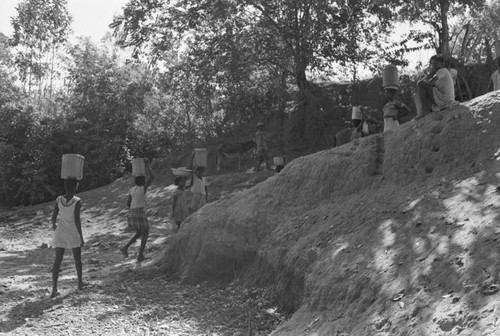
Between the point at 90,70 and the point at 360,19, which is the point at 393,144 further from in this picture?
the point at 90,70

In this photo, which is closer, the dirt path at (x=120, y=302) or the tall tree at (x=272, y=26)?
the dirt path at (x=120, y=302)

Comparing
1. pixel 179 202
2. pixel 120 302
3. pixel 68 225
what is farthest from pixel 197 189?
pixel 120 302

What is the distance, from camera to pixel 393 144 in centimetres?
650

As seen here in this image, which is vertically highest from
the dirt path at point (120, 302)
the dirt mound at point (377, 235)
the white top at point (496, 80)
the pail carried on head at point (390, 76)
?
the pail carried on head at point (390, 76)

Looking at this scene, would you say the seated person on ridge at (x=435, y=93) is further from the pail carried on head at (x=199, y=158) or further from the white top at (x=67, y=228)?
the white top at (x=67, y=228)

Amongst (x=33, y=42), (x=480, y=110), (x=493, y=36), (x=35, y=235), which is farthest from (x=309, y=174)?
(x=33, y=42)

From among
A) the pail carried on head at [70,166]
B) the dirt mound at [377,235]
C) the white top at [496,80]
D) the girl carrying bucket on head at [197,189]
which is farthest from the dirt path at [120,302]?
the white top at [496,80]

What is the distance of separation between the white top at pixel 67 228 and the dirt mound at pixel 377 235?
1.54 metres

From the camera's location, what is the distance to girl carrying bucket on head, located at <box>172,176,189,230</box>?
31.4 feet

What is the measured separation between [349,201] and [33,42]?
88.4 feet

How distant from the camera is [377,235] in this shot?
515 cm

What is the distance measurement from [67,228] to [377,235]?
4.05m

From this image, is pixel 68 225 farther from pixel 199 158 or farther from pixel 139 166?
pixel 199 158

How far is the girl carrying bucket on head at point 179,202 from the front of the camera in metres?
9.56
